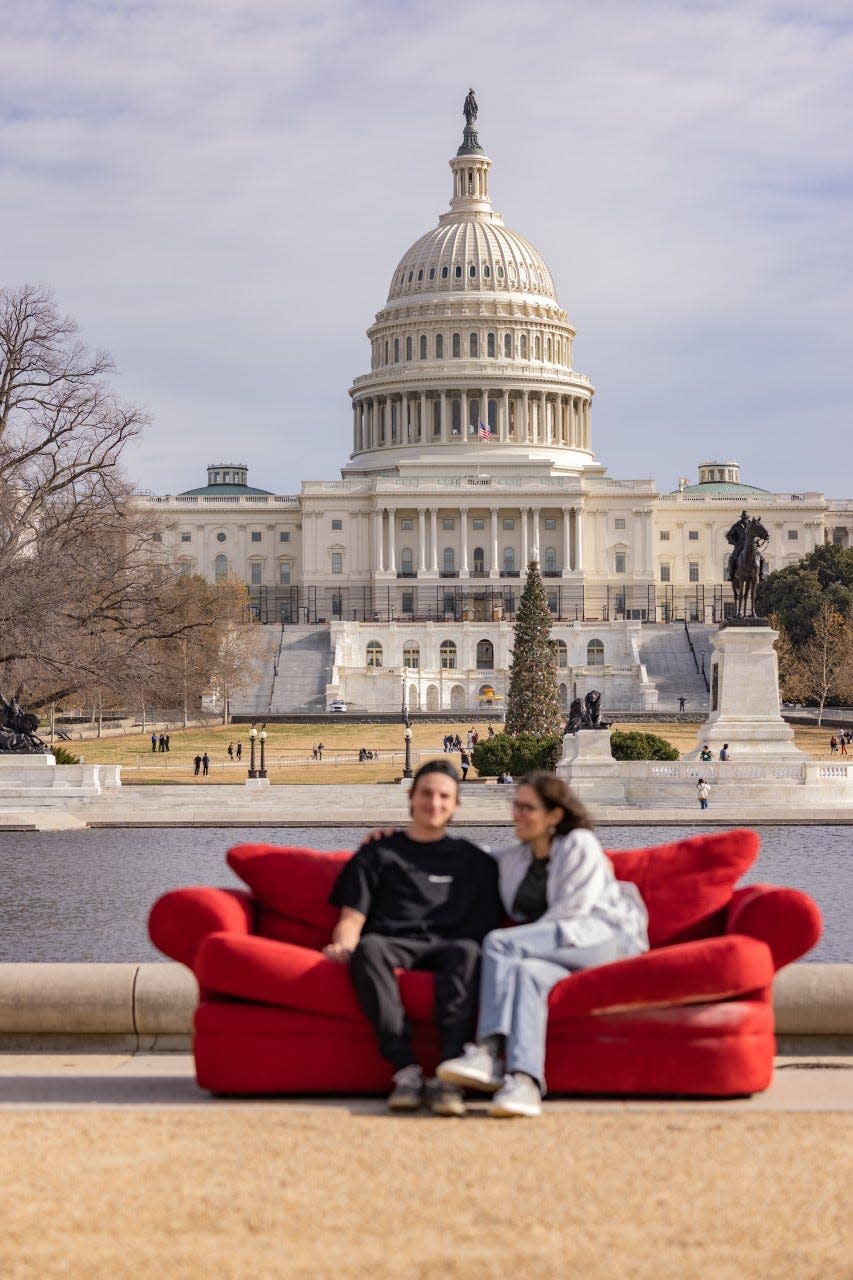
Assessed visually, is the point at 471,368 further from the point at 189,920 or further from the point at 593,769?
the point at 189,920

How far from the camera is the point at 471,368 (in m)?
149

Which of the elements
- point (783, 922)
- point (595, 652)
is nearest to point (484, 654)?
point (595, 652)

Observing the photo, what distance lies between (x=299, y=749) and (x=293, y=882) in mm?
56916

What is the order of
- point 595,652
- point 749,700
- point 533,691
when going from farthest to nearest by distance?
1. point 595,652
2. point 533,691
3. point 749,700

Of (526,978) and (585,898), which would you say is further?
(585,898)

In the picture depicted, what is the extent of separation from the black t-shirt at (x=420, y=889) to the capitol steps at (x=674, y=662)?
78.6 metres

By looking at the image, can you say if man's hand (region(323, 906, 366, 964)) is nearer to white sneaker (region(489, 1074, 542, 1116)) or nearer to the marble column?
white sneaker (region(489, 1074, 542, 1116))

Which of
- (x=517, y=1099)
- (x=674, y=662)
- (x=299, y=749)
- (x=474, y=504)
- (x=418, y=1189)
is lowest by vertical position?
(x=299, y=749)

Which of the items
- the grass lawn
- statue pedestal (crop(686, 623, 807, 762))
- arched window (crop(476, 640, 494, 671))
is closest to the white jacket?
statue pedestal (crop(686, 623, 807, 762))

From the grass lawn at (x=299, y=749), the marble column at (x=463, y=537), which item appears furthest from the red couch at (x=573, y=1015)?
the marble column at (x=463, y=537)

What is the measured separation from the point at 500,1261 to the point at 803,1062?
4.00 m

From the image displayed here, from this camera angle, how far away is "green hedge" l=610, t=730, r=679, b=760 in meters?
44.9

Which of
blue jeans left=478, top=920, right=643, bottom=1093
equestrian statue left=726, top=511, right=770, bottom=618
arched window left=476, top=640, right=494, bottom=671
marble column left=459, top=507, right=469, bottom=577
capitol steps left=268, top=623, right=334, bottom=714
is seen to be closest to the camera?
blue jeans left=478, top=920, right=643, bottom=1093

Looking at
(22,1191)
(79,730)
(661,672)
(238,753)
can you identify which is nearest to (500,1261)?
(22,1191)
